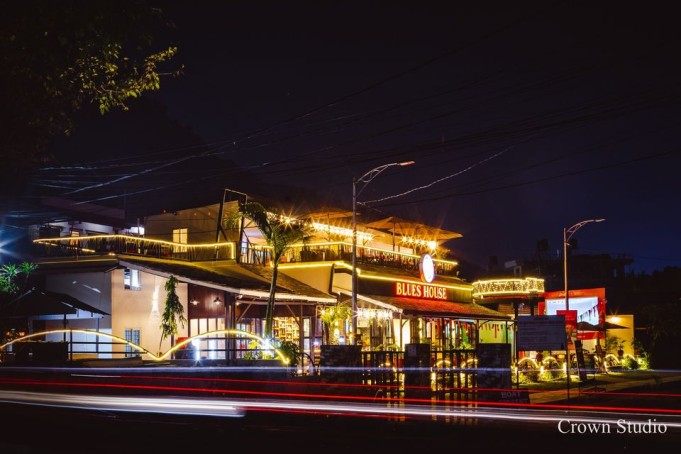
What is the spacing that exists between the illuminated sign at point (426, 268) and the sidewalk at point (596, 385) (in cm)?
984

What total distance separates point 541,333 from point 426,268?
2103 centimetres

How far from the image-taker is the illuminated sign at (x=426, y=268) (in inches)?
1564

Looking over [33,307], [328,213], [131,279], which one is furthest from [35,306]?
[328,213]

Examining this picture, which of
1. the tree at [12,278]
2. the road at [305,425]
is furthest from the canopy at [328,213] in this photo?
the road at [305,425]

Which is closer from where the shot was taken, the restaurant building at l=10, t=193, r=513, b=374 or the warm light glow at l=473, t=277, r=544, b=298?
the restaurant building at l=10, t=193, r=513, b=374

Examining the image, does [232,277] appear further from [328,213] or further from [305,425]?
[305,425]

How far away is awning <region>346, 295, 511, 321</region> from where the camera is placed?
113 ft

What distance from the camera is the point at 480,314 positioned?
41.7 metres

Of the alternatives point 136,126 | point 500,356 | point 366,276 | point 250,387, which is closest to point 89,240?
point 366,276

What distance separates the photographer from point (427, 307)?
37.8m

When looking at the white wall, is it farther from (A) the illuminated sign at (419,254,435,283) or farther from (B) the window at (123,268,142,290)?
(A) the illuminated sign at (419,254,435,283)

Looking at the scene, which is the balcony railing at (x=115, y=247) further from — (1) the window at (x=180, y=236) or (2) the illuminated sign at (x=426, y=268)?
(2) the illuminated sign at (x=426, y=268)

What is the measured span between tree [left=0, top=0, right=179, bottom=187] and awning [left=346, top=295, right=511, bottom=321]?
69.7ft

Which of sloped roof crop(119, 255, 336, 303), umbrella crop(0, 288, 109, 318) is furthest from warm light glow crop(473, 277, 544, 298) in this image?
umbrella crop(0, 288, 109, 318)
